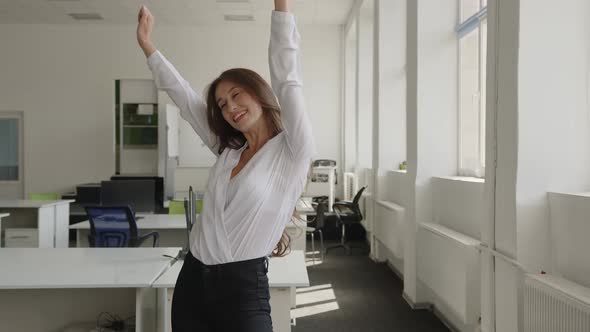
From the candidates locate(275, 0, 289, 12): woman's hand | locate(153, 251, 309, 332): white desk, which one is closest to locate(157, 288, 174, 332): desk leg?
locate(153, 251, 309, 332): white desk

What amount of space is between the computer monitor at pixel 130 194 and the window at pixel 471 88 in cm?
329

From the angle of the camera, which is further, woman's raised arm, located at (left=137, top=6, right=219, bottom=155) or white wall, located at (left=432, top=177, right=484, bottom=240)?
white wall, located at (left=432, top=177, right=484, bottom=240)

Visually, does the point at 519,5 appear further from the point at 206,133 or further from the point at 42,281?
the point at 42,281

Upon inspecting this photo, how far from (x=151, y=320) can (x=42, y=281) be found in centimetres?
59

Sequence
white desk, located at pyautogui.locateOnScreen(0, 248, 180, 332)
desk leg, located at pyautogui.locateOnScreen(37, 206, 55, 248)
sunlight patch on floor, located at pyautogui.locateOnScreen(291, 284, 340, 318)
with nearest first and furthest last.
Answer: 1. white desk, located at pyautogui.locateOnScreen(0, 248, 180, 332)
2. sunlight patch on floor, located at pyautogui.locateOnScreen(291, 284, 340, 318)
3. desk leg, located at pyautogui.locateOnScreen(37, 206, 55, 248)

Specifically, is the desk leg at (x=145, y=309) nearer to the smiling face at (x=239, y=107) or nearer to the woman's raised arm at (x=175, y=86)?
the woman's raised arm at (x=175, y=86)

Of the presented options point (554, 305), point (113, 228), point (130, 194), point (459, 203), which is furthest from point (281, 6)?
point (130, 194)

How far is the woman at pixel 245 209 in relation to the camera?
1.25m

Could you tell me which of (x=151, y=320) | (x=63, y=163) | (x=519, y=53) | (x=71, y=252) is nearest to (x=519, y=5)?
(x=519, y=53)

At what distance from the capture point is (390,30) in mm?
6320

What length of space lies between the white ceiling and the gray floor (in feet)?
15.1

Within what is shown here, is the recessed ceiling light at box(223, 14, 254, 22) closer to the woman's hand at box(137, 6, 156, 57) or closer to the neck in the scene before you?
the woman's hand at box(137, 6, 156, 57)

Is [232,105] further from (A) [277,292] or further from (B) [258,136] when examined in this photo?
(A) [277,292]

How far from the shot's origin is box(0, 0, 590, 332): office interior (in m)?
2.54
